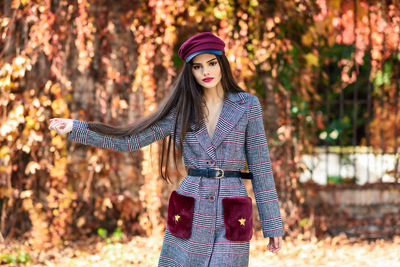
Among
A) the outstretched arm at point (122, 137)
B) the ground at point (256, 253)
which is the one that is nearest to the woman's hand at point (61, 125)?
the outstretched arm at point (122, 137)

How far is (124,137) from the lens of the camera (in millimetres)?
2465

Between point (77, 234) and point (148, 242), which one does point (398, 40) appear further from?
point (77, 234)

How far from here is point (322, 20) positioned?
476 cm

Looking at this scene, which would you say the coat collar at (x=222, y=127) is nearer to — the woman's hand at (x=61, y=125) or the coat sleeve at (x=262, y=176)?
the coat sleeve at (x=262, y=176)

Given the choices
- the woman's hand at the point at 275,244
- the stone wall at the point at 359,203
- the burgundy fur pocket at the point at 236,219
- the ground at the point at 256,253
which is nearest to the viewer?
the burgundy fur pocket at the point at 236,219

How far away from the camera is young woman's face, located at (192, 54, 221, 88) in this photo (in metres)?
2.38

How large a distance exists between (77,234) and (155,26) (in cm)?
208

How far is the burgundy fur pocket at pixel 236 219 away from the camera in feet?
7.41

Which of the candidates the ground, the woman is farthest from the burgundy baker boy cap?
the ground

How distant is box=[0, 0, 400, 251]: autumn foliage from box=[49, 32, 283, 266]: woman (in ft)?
6.38

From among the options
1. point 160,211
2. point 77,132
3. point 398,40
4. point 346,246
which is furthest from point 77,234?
point 398,40

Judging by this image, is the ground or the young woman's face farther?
the ground

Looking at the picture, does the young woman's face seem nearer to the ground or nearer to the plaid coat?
the plaid coat

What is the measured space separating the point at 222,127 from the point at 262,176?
0.28 m
